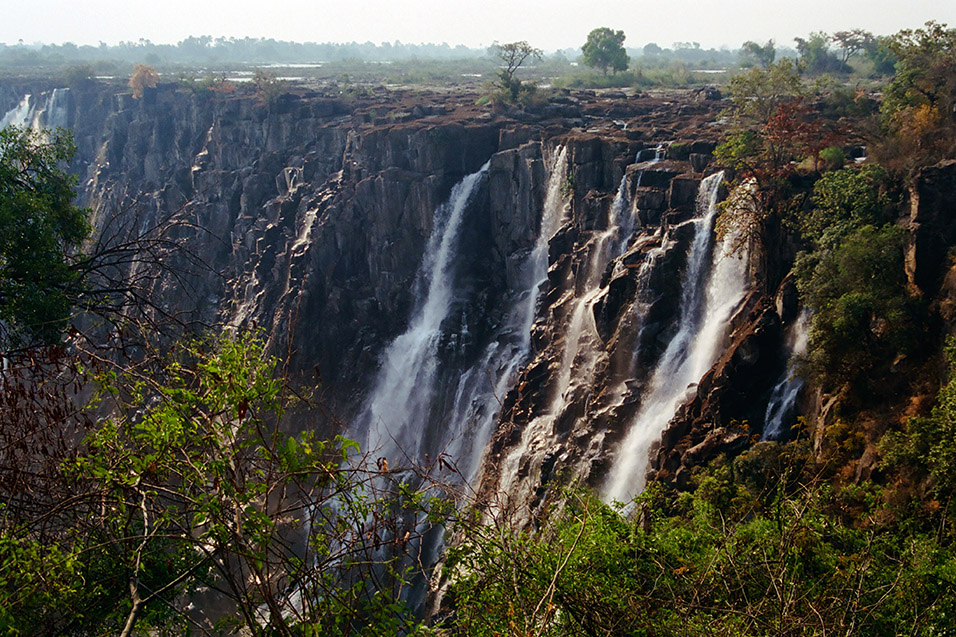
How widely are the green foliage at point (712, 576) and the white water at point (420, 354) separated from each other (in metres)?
21.4

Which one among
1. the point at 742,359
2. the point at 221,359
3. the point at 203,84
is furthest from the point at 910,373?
the point at 203,84

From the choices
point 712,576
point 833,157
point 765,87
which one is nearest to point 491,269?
point 765,87

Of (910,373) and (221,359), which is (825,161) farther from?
(221,359)

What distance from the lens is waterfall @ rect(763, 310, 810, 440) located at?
62.4 ft

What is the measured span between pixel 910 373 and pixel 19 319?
18258mm

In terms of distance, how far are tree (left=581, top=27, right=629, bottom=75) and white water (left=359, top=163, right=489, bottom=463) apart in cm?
5208

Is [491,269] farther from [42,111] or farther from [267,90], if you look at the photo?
[42,111]

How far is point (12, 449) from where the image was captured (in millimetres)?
6207

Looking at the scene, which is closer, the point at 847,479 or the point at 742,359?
the point at 847,479

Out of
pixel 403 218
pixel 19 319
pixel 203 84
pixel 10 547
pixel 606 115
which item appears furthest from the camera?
pixel 203 84

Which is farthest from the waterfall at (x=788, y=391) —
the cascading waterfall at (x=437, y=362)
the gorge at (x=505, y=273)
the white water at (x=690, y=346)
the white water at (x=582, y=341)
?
the cascading waterfall at (x=437, y=362)

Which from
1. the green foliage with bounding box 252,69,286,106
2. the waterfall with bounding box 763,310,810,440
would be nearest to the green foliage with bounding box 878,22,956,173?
the waterfall with bounding box 763,310,810,440

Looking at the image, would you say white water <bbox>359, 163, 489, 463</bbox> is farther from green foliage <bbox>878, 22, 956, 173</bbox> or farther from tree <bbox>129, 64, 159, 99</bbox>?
tree <bbox>129, 64, 159, 99</bbox>

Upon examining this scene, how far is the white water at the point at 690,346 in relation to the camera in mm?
22484
